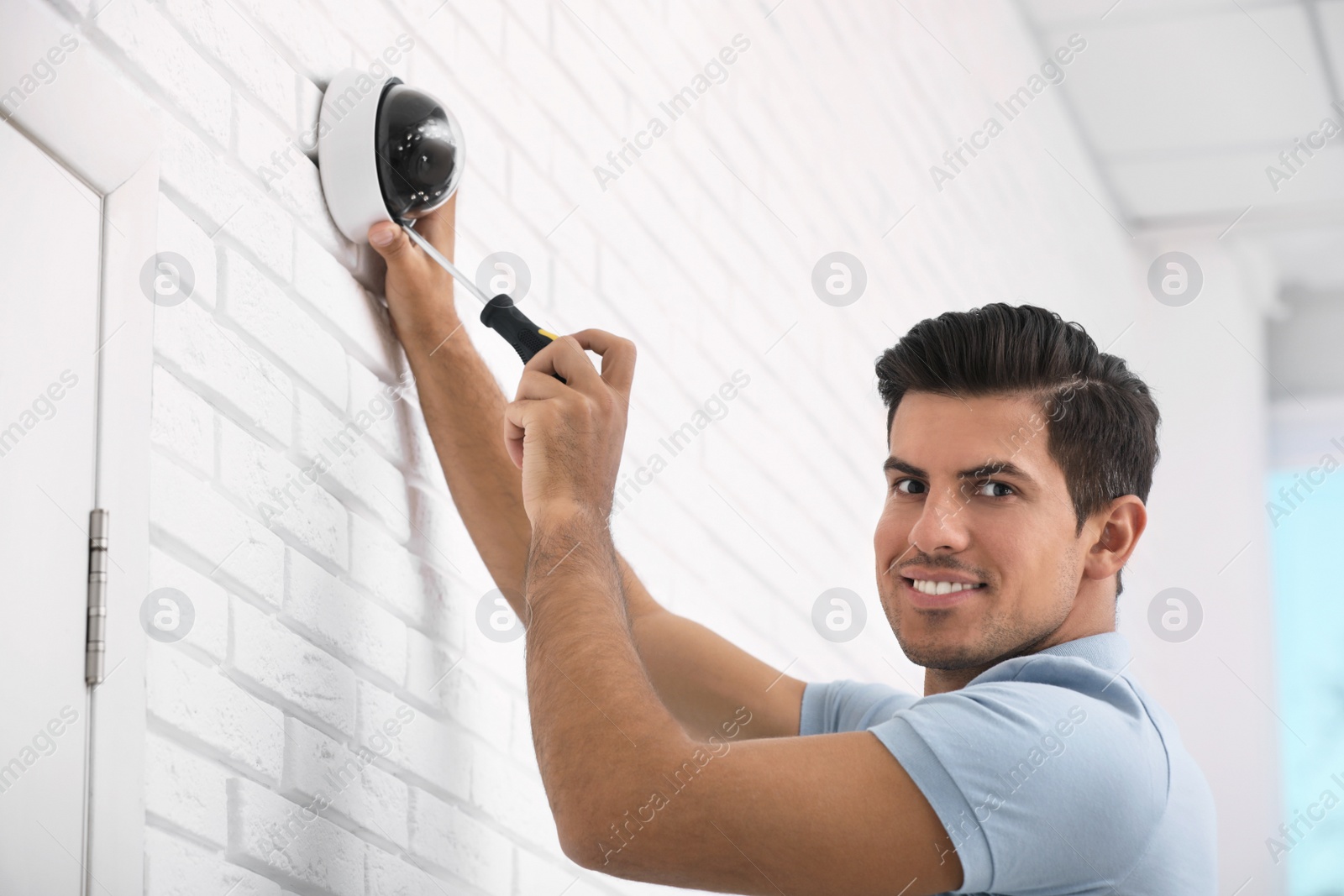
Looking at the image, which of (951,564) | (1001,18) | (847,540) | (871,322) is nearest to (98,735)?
(951,564)

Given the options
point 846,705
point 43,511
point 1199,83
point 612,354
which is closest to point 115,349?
point 43,511

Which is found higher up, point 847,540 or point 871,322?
point 871,322

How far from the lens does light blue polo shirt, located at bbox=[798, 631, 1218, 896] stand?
933 mm

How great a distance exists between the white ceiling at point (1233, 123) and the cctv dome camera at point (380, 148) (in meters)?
2.43

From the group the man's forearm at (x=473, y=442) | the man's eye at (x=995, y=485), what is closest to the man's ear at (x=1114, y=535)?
A: the man's eye at (x=995, y=485)

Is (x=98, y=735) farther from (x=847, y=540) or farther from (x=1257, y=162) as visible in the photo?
(x=1257, y=162)

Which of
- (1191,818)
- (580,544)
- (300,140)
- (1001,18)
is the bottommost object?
(1191,818)

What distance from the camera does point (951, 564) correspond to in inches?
49.7

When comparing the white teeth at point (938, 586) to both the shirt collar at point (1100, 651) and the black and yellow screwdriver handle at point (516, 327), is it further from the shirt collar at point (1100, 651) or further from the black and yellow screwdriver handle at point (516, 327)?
the black and yellow screwdriver handle at point (516, 327)

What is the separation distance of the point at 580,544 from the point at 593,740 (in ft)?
0.58

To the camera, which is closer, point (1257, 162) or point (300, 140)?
point (300, 140)

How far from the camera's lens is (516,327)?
1.14 metres

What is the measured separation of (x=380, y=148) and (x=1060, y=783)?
798 millimetres

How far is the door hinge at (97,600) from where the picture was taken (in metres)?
0.82
